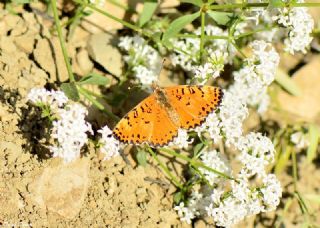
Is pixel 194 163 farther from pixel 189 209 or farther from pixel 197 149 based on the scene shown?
pixel 189 209

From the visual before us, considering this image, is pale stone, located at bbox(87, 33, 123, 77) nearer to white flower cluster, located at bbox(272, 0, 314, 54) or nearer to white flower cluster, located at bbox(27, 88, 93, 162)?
white flower cluster, located at bbox(27, 88, 93, 162)

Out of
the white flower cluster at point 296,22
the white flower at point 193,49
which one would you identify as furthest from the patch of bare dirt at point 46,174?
the white flower cluster at point 296,22

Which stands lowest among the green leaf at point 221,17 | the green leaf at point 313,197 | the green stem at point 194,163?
the green leaf at point 313,197

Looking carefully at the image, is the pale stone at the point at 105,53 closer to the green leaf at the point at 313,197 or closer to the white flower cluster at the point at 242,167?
the white flower cluster at the point at 242,167

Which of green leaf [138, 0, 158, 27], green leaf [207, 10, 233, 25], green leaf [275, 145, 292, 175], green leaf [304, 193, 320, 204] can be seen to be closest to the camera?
green leaf [207, 10, 233, 25]

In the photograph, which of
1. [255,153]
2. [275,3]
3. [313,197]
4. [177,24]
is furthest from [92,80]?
[313,197]

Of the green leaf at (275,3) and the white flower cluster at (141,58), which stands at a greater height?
the green leaf at (275,3)

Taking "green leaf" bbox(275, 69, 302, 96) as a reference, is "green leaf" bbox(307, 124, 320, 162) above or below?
Result: below

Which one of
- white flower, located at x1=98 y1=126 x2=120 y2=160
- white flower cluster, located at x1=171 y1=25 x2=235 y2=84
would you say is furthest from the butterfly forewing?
white flower cluster, located at x1=171 y1=25 x2=235 y2=84
